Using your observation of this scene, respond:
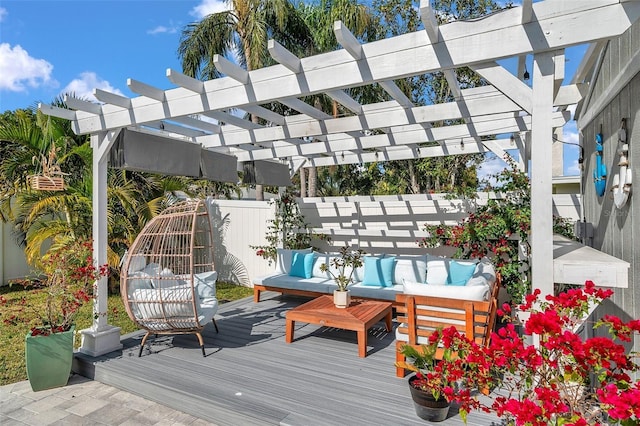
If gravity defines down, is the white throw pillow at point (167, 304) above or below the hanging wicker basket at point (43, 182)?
below

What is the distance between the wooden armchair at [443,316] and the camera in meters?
3.16

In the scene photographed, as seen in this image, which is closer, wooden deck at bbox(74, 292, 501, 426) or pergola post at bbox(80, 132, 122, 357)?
wooden deck at bbox(74, 292, 501, 426)

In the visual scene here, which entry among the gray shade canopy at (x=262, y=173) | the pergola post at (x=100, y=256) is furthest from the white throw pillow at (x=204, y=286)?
the gray shade canopy at (x=262, y=173)

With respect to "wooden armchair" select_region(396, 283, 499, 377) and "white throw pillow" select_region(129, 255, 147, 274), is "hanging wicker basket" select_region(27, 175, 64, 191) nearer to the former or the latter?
"white throw pillow" select_region(129, 255, 147, 274)

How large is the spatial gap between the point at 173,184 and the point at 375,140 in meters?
4.57

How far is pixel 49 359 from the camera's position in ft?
11.7

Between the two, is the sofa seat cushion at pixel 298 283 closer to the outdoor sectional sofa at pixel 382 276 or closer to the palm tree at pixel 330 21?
the outdoor sectional sofa at pixel 382 276

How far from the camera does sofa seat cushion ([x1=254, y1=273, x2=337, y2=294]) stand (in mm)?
5781

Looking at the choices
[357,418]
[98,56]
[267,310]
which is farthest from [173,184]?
[357,418]

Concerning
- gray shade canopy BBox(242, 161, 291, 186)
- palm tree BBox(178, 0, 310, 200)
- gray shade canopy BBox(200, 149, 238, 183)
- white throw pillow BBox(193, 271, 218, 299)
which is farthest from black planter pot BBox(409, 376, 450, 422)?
palm tree BBox(178, 0, 310, 200)

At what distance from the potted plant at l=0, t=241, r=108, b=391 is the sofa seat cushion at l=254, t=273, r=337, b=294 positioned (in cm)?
260

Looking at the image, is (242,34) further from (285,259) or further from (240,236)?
(285,259)

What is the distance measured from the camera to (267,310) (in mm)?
5844

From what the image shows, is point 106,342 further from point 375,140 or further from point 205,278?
point 375,140
